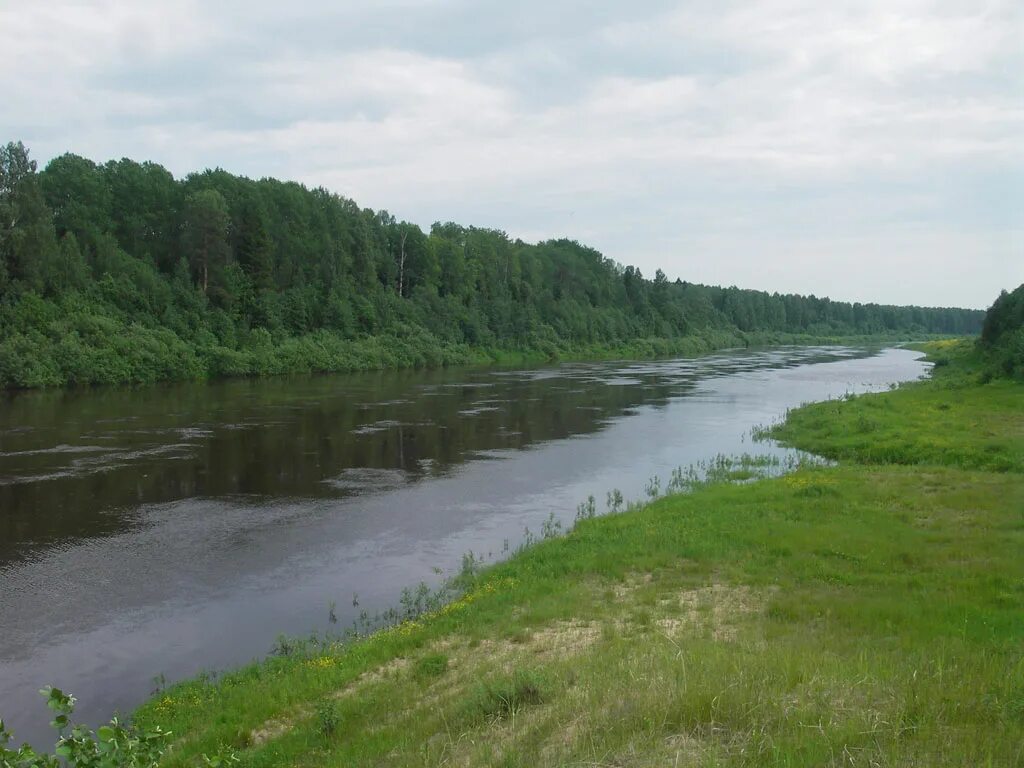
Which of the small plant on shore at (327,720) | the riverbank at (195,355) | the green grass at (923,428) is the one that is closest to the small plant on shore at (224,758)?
the small plant on shore at (327,720)

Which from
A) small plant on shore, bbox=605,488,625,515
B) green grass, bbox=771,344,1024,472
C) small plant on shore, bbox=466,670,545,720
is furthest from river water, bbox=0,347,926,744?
small plant on shore, bbox=466,670,545,720

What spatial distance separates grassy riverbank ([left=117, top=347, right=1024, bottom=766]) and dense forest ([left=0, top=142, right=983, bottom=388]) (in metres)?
45.6

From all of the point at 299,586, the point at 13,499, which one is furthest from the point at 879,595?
the point at 13,499

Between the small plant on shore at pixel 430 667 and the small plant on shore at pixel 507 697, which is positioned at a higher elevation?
the small plant on shore at pixel 507 697

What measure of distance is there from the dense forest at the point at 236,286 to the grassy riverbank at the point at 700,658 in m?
45.6

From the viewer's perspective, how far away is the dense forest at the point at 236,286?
54.6 metres

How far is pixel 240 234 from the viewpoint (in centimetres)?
7788

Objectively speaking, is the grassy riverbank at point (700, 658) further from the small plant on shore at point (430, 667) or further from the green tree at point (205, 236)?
the green tree at point (205, 236)

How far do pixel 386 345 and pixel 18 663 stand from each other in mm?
68110

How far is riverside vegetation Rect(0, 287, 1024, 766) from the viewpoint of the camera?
600 cm

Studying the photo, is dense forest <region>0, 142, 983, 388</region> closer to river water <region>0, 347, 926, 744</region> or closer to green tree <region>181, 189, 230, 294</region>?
green tree <region>181, 189, 230, 294</region>

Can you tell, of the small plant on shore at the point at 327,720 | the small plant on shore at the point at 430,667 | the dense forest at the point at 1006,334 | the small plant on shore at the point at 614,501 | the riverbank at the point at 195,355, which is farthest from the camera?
the riverbank at the point at 195,355

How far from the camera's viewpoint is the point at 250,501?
858 inches

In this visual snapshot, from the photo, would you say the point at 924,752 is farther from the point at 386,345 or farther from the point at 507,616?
the point at 386,345
